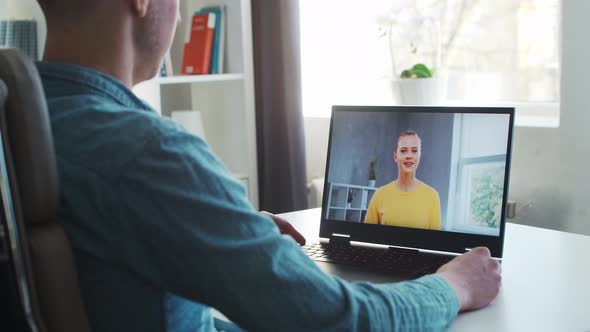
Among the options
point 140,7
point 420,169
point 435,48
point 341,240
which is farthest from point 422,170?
point 435,48

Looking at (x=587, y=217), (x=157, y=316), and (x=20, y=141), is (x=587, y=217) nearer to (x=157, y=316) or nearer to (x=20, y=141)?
(x=157, y=316)

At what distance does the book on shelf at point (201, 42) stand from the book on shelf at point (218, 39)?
0.06 ft

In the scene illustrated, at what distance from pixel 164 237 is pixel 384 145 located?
2.53 ft

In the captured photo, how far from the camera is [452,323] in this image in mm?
1065

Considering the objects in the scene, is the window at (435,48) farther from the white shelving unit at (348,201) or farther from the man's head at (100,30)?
the man's head at (100,30)

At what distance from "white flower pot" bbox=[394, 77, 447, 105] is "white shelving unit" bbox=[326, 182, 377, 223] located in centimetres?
117

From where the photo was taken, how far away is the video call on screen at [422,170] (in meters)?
1.36

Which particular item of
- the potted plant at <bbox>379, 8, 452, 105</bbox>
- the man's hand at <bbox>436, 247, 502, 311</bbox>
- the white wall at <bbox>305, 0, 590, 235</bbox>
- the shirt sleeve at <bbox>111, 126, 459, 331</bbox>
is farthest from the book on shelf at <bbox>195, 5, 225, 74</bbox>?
the shirt sleeve at <bbox>111, 126, 459, 331</bbox>

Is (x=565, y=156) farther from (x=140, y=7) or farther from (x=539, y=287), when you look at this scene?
(x=140, y=7)

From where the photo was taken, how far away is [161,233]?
2.52 ft

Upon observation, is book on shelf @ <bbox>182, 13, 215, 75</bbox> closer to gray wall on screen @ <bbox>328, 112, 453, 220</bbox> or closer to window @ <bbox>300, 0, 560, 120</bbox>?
window @ <bbox>300, 0, 560, 120</bbox>

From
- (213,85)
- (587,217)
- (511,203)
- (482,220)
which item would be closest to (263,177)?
(213,85)

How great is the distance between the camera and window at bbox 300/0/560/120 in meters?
2.68

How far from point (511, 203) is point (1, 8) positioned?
6.76ft
